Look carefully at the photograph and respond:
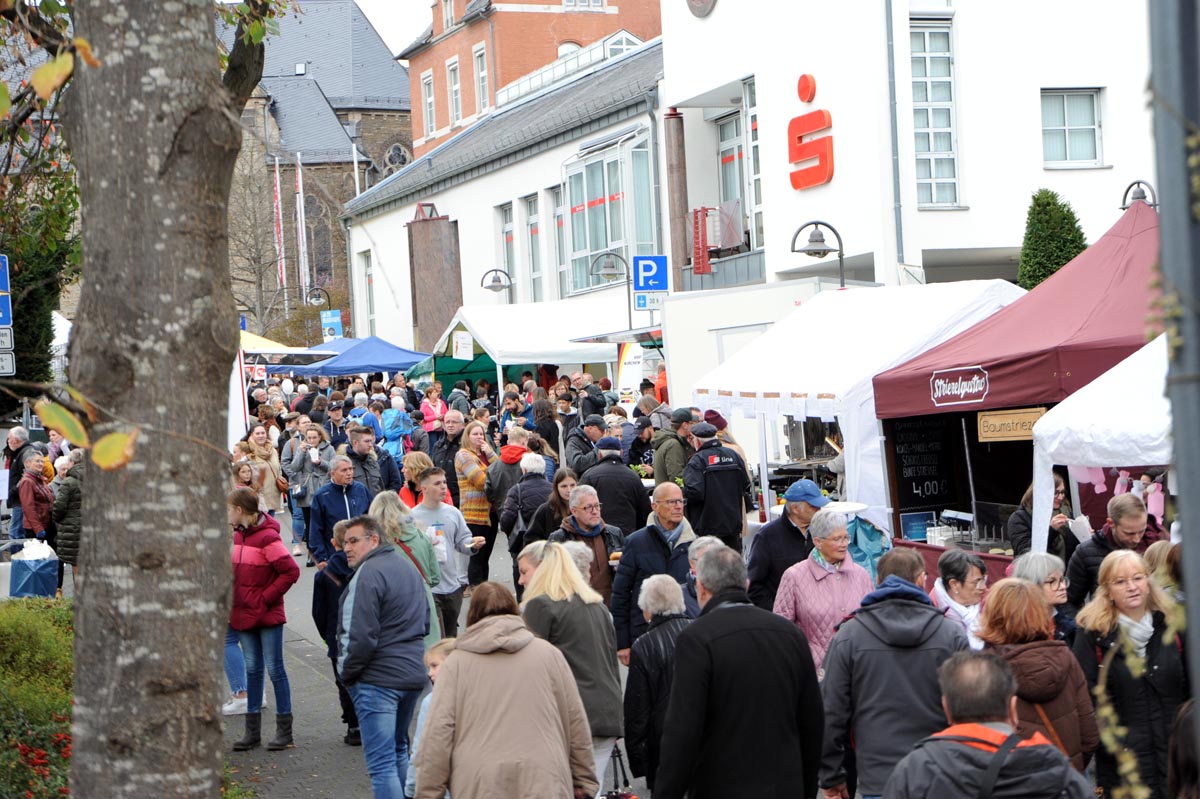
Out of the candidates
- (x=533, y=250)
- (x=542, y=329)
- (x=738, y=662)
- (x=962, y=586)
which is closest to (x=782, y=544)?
(x=962, y=586)

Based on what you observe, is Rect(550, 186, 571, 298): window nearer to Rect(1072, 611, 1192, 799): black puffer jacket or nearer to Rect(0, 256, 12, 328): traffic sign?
Rect(0, 256, 12, 328): traffic sign

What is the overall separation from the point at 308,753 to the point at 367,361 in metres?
23.7

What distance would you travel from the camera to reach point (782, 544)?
368 inches

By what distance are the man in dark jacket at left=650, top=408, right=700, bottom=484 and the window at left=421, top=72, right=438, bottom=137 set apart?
140ft

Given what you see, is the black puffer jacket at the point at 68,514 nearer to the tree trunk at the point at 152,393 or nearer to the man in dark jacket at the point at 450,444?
the man in dark jacket at the point at 450,444

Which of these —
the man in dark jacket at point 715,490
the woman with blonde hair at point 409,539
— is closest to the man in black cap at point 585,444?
the man in dark jacket at point 715,490

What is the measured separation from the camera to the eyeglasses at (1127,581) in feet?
20.8

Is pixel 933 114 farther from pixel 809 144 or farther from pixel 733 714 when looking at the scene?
pixel 733 714

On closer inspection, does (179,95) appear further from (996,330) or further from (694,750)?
(996,330)

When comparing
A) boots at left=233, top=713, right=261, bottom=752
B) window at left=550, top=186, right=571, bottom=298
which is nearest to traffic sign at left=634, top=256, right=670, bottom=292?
window at left=550, top=186, right=571, bottom=298

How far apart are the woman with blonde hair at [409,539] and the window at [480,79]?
44466mm

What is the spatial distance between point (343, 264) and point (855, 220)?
56.0 meters

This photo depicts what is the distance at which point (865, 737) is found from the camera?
19.7 ft

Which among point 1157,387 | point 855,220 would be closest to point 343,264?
point 855,220
